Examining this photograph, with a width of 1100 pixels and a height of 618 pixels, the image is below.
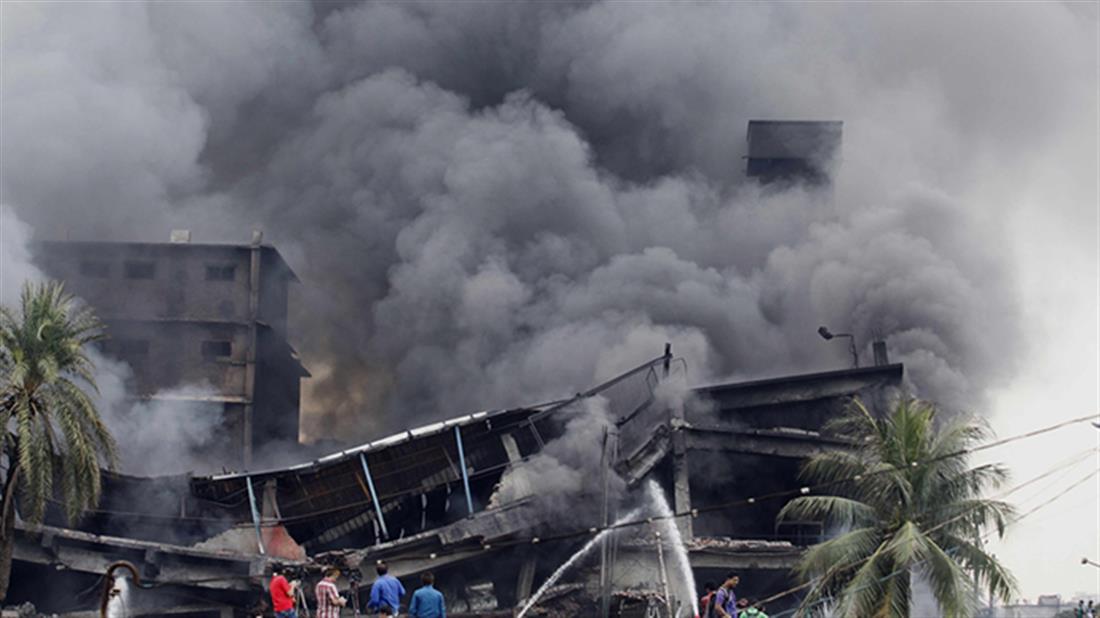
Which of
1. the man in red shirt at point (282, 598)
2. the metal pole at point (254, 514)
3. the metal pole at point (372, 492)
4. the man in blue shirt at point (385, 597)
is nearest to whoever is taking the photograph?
the man in blue shirt at point (385, 597)

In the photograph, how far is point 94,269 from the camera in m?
59.8

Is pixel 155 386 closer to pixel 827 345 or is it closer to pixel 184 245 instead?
pixel 184 245

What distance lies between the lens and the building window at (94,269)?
59.6 m

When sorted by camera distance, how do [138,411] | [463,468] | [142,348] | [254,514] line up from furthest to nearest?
[142,348], [138,411], [463,468], [254,514]

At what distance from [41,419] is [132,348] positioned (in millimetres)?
28716

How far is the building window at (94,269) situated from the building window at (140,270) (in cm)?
101

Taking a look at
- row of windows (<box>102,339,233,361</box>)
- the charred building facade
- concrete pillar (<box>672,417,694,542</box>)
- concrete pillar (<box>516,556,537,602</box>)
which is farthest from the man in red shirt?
row of windows (<box>102,339,233,361</box>)

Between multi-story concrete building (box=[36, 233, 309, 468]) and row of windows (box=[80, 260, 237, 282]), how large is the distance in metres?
0.05

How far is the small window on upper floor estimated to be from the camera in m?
59.6

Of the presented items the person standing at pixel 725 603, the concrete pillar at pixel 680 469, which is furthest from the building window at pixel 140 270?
the person standing at pixel 725 603

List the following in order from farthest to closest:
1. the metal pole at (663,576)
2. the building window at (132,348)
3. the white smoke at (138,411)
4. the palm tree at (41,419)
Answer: the building window at (132,348) < the white smoke at (138,411) < the metal pole at (663,576) < the palm tree at (41,419)

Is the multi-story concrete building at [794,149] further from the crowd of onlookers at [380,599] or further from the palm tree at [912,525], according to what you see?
the crowd of onlookers at [380,599]

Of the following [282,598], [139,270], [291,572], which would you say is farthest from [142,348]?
[282,598]

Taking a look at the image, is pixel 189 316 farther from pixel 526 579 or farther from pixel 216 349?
pixel 526 579
